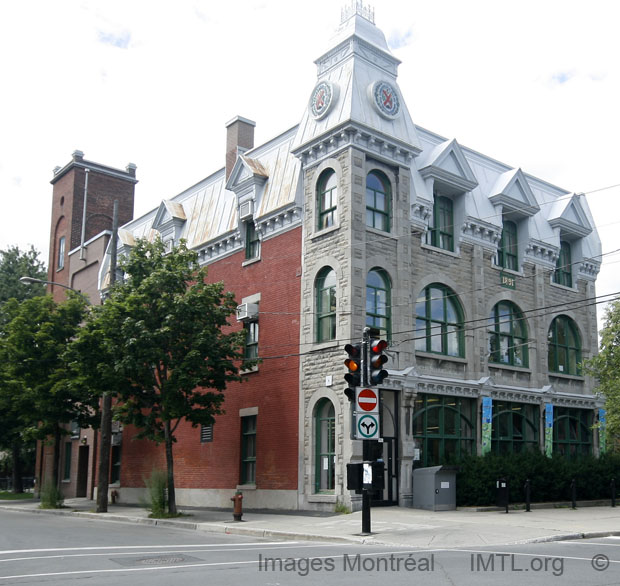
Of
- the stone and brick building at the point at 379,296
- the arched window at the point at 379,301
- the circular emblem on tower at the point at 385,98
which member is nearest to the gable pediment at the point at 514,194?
the stone and brick building at the point at 379,296

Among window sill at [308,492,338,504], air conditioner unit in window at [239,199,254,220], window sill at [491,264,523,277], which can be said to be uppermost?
air conditioner unit in window at [239,199,254,220]

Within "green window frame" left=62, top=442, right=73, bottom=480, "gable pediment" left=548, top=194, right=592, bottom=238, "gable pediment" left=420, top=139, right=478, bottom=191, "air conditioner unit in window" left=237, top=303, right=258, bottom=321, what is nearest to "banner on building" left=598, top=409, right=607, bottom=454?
"gable pediment" left=548, top=194, right=592, bottom=238

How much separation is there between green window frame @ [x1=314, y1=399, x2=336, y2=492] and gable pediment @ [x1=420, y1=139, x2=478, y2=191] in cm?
880

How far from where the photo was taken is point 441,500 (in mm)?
22594

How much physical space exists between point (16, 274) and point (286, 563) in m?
43.6

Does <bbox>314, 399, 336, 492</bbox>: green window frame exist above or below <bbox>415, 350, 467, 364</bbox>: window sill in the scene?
below

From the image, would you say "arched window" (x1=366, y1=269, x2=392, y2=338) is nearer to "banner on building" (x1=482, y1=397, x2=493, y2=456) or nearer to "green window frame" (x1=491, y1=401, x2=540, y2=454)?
"banner on building" (x1=482, y1=397, x2=493, y2=456)

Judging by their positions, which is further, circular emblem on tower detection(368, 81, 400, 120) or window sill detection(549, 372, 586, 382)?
window sill detection(549, 372, 586, 382)

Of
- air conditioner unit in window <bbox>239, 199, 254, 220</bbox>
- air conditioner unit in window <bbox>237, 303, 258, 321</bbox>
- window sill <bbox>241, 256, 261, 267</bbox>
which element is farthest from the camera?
air conditioner unit in window <bbox>239, 199, 254, 220</bbox>

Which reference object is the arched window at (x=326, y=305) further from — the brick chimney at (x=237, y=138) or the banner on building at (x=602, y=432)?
the banner on building at (x=602, y=432)

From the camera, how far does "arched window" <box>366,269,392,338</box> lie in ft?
78.9

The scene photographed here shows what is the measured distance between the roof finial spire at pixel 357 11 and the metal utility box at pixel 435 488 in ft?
49.9

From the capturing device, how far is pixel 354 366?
16.4 m

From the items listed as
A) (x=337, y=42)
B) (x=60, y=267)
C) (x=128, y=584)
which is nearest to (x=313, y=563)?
(x=128, y=584)
